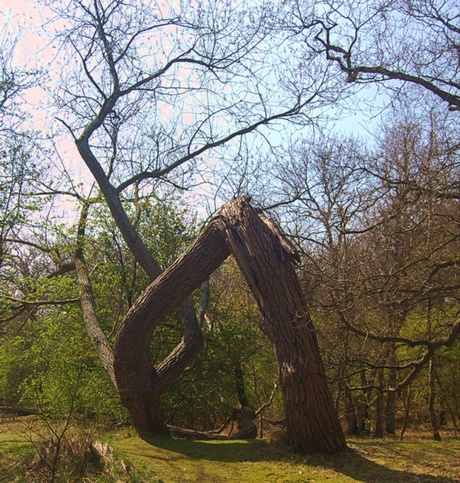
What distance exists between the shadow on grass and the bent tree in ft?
0.57

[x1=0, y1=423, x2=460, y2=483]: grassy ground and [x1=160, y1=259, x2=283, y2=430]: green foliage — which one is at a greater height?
[x1=160, y1=259, x2=283, y2=430]: green foliage

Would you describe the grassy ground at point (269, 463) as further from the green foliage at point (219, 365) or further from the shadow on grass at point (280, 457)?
the green foliage at point (219, 365)

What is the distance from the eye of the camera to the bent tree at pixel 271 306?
526 centimetres

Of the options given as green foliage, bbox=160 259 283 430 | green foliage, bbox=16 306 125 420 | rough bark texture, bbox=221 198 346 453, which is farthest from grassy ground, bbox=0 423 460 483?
green foliage, bbox=160 259 283 430

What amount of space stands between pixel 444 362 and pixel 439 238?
563 cm

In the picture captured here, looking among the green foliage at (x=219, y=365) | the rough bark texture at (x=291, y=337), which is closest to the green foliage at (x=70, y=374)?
the green foliage at (x=219, y=365)

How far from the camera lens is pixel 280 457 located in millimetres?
5410

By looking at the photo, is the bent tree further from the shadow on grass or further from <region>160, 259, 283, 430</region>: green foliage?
<region>160, 259, 283, 430</region>: green foliage

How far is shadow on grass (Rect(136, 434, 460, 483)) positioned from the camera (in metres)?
4.71

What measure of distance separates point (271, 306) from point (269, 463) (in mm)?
1737

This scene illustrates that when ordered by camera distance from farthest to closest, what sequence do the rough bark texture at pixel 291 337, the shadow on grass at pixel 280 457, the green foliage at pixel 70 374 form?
the green foliage at pixel 70 374 < the rough bark texture at pixel 291 337 < the shadow on grass at pixel 280 457

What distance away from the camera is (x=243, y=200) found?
6133 millimetres

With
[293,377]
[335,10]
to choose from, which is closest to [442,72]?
[335,10]

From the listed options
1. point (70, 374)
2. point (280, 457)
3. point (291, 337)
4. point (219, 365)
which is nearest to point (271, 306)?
point (291, 337)
